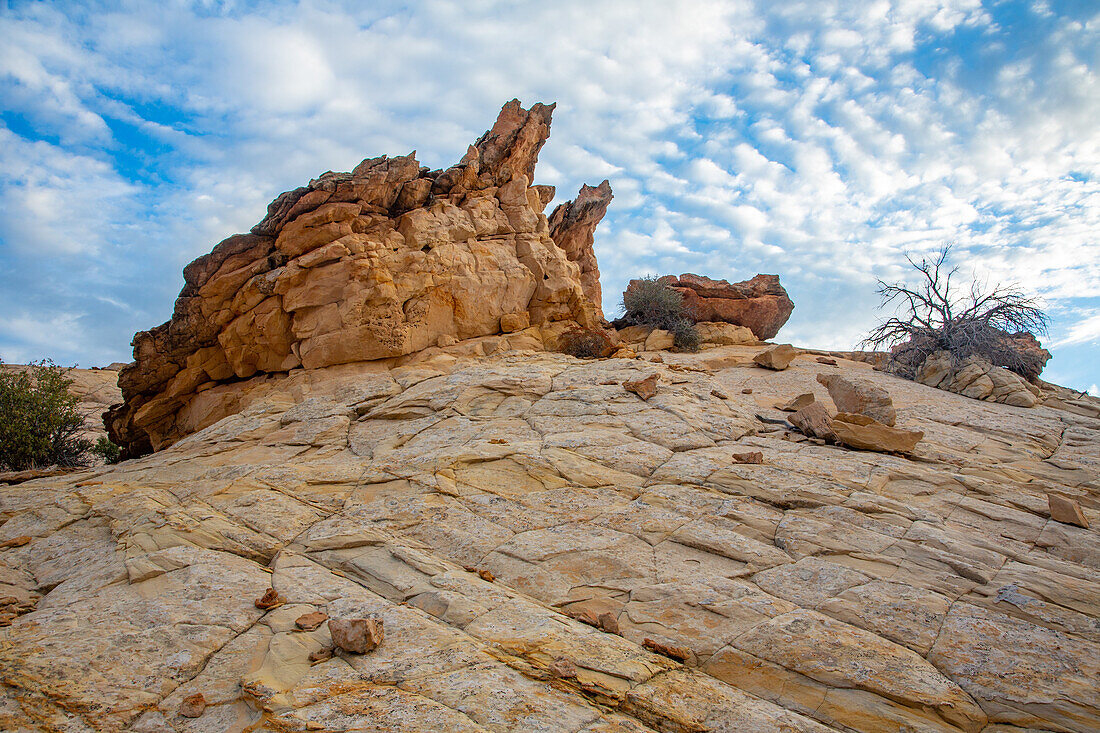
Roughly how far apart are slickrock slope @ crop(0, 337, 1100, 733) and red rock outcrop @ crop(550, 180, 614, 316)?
11369mm

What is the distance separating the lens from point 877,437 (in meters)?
7.68

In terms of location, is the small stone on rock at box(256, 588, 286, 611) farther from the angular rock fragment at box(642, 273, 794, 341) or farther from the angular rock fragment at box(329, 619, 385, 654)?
the angular rock fragment at box(642, 273, 794, 341)

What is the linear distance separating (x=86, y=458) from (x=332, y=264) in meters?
9.24

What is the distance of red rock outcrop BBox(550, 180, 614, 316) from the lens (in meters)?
19.3

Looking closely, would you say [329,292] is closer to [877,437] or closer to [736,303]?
[877,437]

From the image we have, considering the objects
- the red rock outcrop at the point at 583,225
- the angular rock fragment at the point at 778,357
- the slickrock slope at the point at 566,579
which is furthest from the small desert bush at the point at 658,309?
the slickrock slope at the point at 566,579

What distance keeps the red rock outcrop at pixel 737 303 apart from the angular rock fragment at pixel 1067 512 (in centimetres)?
1300

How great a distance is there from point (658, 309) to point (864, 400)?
9.91m

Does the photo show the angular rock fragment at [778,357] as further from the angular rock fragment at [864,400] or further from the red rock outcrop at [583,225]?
the red rock outcrop at [583,225]

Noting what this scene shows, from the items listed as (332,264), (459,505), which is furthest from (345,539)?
(332,264)

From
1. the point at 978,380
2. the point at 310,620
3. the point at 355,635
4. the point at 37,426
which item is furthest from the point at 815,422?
the point at 37,426

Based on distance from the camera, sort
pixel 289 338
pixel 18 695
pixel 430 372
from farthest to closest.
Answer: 1. pixel 289 338
2. pixel 430 372
3. pixel 18 695

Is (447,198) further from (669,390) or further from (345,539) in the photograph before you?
(345,539)

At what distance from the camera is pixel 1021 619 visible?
4.25 m
